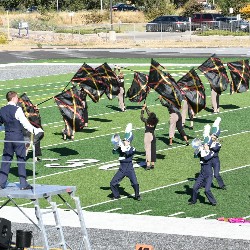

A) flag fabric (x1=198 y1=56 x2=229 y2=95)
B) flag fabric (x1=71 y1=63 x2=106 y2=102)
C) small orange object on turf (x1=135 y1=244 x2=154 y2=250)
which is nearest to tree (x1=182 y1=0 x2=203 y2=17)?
flag fabric (x1=198 y1=56 x2=229 y2=95)

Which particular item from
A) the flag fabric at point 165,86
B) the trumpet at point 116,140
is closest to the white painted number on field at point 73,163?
the flag fabric at point 165,86

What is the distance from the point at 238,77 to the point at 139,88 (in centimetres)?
424

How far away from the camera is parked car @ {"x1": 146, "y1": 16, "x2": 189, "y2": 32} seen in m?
90.6

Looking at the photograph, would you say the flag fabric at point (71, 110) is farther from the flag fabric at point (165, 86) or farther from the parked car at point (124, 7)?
the parked car at point (124, 7)

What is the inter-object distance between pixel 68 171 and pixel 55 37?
58870 mm

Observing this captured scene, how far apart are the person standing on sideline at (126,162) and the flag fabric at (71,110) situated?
733cm

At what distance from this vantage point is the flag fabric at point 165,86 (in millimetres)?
34534

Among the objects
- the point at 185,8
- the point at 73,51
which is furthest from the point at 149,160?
the point at 185,8

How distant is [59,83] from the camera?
5441cm

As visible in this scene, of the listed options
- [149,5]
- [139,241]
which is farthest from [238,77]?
[149,5]

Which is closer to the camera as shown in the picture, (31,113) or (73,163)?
(31,113)

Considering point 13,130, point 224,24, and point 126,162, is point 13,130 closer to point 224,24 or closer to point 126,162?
point 126,162

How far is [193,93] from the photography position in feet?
118

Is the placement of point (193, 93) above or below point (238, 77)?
above
